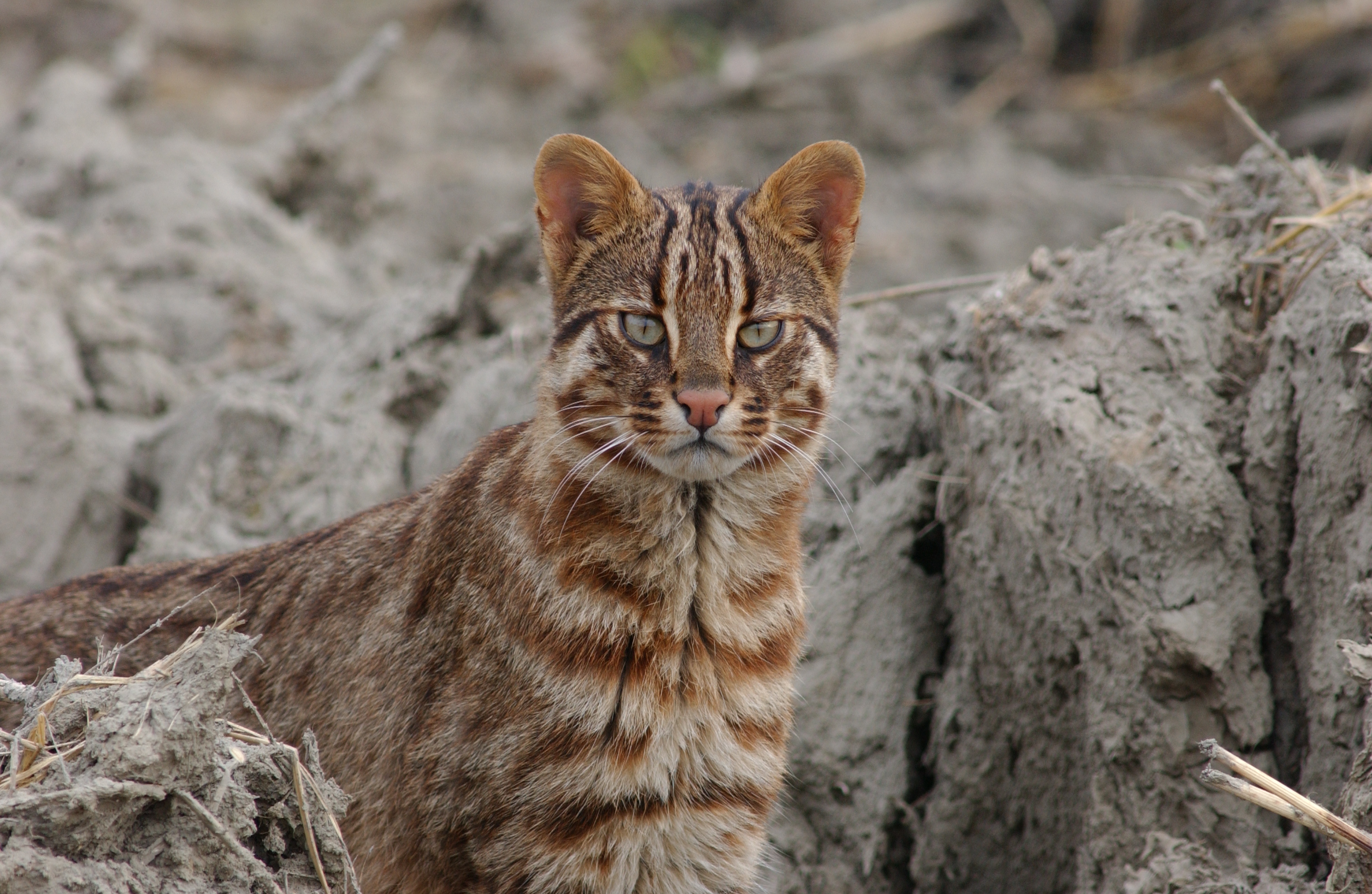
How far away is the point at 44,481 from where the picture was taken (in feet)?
24.6

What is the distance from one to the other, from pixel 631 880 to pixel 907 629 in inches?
95.7

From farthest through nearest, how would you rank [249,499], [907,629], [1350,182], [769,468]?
[249,499] < [907,629] < [1350,182] < [769,468]

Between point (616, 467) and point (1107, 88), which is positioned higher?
point (1107, 88)

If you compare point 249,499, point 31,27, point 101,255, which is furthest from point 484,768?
point 31,27

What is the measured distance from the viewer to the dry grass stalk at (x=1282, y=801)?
12.1 feet

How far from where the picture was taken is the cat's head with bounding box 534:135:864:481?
4.21m

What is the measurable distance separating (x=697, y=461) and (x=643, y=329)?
56 cm

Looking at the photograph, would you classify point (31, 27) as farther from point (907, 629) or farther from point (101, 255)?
point (907, 629)

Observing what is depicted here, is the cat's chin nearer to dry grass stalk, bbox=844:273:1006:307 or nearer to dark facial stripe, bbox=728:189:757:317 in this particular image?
dark facial stripe, bbox=728:189:757:317

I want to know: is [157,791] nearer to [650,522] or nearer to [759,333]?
[650,522]

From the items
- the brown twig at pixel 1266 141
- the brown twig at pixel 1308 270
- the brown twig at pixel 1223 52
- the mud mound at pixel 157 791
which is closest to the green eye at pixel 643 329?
the mud mound at pixel 157 791

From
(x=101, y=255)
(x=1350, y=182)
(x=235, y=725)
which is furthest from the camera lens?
→ (x=101, y=255)

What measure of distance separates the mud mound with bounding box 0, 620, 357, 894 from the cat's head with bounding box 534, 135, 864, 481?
1501 mm

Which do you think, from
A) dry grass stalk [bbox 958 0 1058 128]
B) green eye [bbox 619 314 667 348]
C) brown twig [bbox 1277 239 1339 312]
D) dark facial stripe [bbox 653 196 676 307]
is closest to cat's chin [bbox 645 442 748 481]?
green eye [bbox 619 314 667 348]
